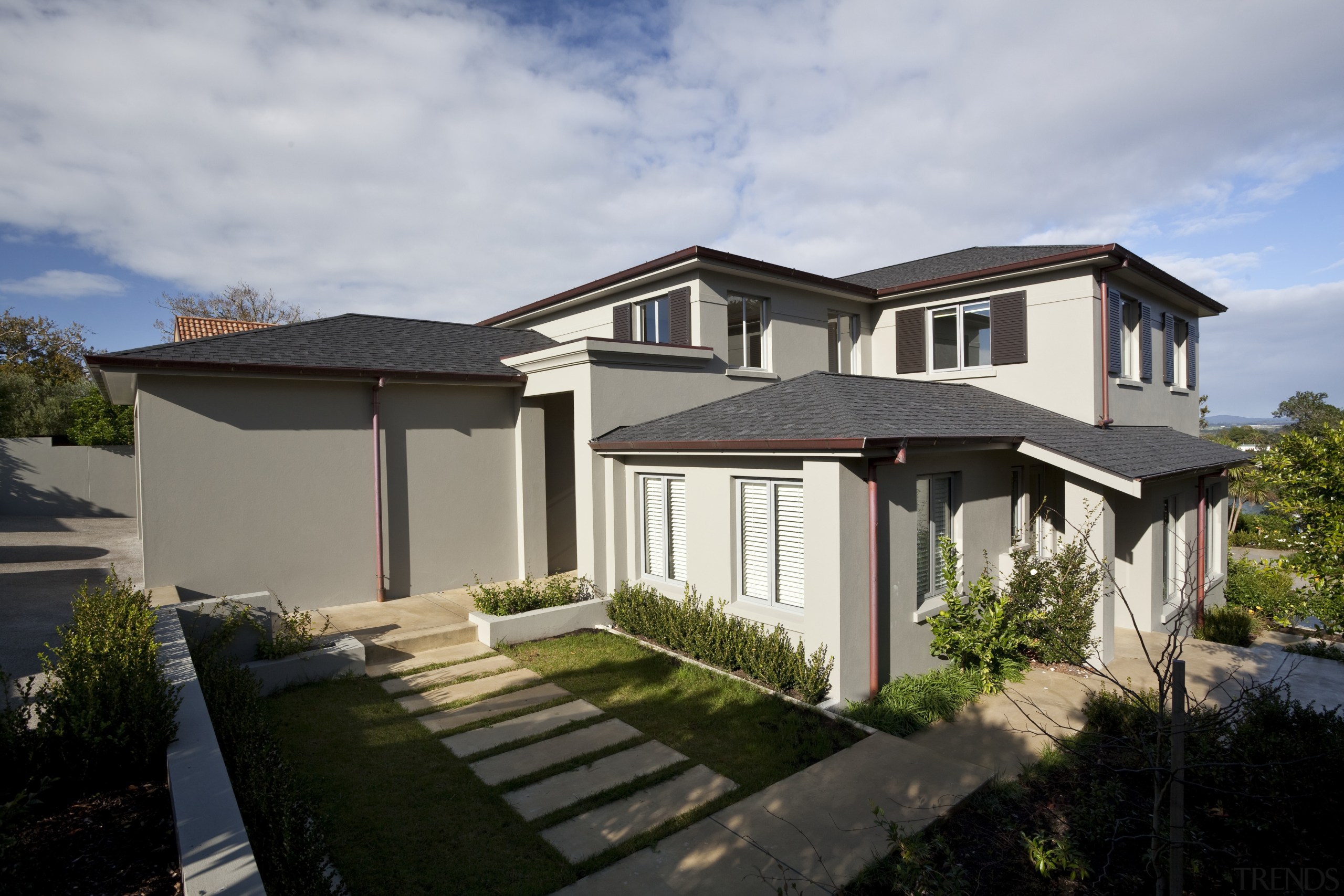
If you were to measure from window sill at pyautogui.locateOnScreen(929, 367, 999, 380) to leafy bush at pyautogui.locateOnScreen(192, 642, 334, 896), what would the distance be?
13689 millimetres

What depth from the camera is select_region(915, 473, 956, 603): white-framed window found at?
8938 mm

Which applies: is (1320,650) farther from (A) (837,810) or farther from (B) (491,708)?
(B) (491,708)

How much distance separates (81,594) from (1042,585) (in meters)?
12.0

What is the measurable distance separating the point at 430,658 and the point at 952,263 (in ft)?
46.4

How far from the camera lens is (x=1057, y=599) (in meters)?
9.73

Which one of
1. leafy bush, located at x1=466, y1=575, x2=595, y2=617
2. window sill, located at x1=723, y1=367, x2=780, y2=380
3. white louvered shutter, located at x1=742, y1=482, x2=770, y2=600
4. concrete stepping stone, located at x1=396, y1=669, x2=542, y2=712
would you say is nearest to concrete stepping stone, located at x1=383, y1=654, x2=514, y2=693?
concrete stepping stone, located at x1=396, y1=669, x2=542, y2=712

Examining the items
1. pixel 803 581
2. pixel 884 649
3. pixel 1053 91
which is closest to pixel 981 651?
pixel 884 649

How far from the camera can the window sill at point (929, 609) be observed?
877cm

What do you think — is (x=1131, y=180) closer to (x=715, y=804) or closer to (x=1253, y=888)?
(x=1253, y=888)

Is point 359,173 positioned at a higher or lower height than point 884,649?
higher

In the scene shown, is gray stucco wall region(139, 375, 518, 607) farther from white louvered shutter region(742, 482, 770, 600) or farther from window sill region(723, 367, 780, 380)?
white louvered shutter region(742, 482, 770, 600)

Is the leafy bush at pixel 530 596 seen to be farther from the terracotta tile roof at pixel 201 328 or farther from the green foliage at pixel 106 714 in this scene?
the terracotta tile roof at pixel 201 328

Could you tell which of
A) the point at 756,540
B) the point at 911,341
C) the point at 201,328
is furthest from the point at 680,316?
the point at 201,328

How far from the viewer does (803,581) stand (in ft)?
27.0
